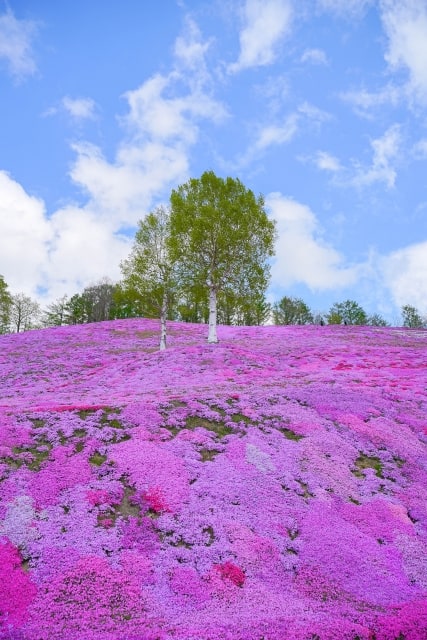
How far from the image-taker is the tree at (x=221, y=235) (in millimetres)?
35062

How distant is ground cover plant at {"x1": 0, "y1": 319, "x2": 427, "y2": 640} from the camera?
6801 millimetres

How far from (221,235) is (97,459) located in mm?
25951

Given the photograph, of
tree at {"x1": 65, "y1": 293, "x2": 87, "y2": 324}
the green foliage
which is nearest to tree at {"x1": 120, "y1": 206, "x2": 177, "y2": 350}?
the green foliage

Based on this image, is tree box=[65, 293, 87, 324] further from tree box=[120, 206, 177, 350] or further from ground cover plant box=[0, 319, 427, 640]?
ground cover plant box=[0, 319, 427, 640]

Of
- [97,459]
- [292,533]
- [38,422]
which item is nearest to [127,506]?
[97,459]

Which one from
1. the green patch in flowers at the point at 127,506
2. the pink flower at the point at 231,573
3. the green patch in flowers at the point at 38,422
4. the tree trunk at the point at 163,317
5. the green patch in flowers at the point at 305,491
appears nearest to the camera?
the pink flower at the point at 231,573

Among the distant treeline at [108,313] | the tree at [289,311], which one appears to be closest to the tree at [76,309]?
the distant treeline at [108,313]

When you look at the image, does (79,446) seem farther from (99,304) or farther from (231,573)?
(99,304)

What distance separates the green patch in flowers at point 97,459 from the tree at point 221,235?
78.5ft

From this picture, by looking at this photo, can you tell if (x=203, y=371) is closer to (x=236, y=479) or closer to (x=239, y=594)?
(x=236, y=479)

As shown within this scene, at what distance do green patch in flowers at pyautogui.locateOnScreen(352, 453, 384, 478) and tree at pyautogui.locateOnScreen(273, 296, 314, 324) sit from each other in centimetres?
8596

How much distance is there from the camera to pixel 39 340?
43.7 meters

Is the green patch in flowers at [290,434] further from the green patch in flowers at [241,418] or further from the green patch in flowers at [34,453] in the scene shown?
the green patch in flowers at [34,453]

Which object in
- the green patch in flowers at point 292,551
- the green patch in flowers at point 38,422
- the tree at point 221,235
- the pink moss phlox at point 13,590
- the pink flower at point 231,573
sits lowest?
the green patch in flowers at point 292,551
